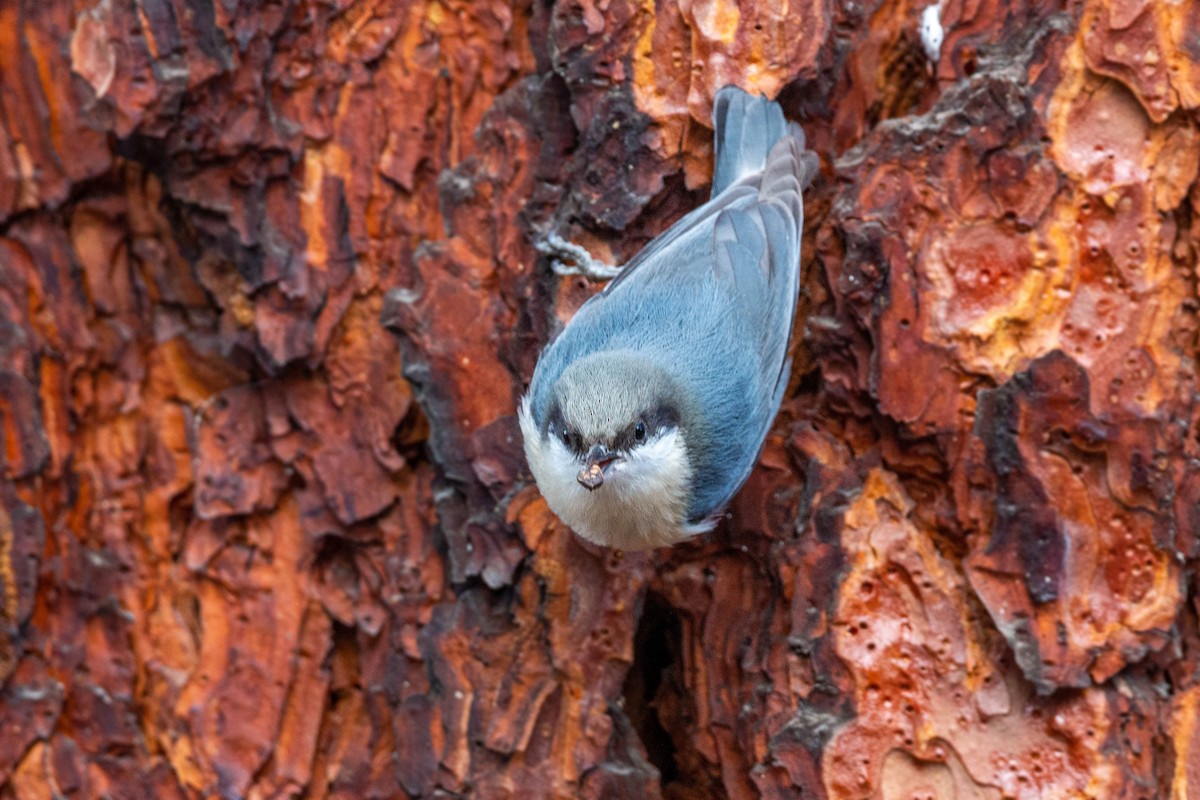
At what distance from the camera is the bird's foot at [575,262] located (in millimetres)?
2736

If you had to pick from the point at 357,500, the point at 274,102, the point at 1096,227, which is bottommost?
the point at 357,500

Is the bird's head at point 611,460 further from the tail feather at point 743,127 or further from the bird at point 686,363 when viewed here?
the tail feather at point 743,127

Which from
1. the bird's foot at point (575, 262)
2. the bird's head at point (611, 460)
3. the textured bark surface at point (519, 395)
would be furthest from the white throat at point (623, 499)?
the bird's foot at point (575, 262)

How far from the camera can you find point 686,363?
2.65m

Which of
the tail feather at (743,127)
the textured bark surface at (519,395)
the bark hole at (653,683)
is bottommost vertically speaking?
the bark hole at (653,683)

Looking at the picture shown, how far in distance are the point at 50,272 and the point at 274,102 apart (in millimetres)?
726

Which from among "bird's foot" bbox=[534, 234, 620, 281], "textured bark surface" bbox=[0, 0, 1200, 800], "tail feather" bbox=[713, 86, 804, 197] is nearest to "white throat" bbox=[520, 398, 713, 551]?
"textured bark surface" bbox=[0, 0, 1200, 800]

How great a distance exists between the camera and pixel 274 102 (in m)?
3.02

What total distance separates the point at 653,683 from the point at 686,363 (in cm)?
82

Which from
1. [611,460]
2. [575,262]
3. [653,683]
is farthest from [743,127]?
[653,683]

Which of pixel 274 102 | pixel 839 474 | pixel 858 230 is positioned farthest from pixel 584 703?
pixel 274 102

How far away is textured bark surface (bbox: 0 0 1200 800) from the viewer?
2521mm

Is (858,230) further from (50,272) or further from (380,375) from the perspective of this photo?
(50,272)

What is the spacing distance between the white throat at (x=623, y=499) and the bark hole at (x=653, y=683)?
409mm
